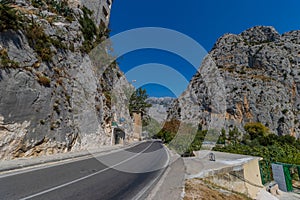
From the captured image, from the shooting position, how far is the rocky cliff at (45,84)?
909cm

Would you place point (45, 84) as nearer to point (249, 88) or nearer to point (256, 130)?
point (256, 130)

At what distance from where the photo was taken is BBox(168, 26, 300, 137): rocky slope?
135 ft

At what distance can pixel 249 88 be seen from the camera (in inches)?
1762

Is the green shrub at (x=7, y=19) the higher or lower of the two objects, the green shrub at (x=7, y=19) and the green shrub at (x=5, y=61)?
the higher

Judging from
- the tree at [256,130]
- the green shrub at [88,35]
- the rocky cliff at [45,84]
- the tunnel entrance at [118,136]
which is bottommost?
the tunnel entrance at [118,136]

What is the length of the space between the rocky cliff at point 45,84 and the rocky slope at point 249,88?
35.5m

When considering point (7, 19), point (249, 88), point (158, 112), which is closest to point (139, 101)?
point (249, 88)

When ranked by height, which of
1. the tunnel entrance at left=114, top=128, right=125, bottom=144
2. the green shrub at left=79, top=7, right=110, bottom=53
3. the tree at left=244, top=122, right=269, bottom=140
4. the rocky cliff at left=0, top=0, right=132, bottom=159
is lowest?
the tunnel entrance at left=114, top=128, right=125, bottom=144

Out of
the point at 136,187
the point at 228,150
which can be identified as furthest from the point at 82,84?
the point at 228,150

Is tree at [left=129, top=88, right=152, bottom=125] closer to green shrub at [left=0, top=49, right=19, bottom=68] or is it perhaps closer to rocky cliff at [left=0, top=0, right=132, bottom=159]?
rocky cliff at [left=0, top=0, right=132, bottom=159]

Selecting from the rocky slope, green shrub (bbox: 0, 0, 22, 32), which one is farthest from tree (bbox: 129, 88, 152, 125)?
green shrub (bbox: 0, 0, 22, 32)

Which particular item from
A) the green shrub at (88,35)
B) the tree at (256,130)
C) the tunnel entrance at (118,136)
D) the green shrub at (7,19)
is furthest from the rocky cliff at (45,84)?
Answer: the tree at (256,130)

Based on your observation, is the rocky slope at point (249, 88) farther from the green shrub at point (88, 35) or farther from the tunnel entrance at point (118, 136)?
the green shrub at point (88, 35)

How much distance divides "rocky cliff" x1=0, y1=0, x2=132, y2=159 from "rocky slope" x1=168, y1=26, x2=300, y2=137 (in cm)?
3545
